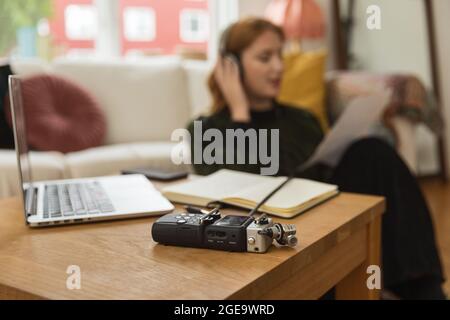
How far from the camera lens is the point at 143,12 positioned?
11.4 ft

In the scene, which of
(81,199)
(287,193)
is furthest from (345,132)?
(81,199)

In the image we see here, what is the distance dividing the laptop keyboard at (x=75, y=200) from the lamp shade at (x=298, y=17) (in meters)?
2.38

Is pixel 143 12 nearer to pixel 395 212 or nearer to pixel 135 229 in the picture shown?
pixel 395 212

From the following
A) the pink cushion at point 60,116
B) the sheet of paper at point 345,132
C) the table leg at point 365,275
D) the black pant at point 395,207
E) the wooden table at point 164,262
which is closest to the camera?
the wooden table at point 164,262

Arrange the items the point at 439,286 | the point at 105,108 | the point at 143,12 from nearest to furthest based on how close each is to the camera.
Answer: the point at 439,286 → the point at 105,108 → the point at 143,12

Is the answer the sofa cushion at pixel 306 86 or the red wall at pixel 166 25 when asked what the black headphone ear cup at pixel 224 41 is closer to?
the sofa cushion at pixel 306 86

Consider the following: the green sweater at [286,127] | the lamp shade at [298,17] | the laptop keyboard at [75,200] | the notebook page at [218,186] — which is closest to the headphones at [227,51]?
the green sweater at [286,127]

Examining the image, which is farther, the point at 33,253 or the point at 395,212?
the point at 395,212

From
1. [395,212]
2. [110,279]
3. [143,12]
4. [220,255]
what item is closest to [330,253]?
[220,255]

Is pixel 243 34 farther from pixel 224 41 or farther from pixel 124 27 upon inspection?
pixel 124 27

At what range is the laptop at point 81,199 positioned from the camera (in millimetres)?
882

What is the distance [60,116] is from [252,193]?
1662 millimetres

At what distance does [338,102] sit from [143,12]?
148 cm

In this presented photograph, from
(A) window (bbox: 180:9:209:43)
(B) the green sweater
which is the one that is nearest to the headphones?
(B) the green sweater
